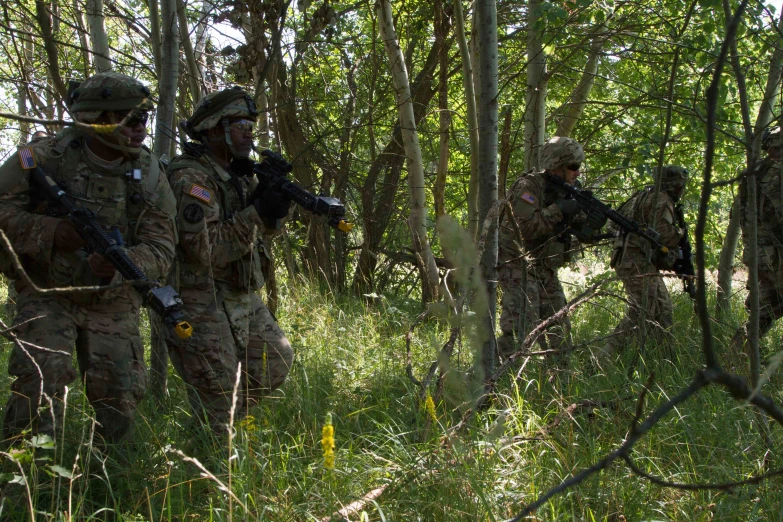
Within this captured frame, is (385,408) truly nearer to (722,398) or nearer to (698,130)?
(722,398)

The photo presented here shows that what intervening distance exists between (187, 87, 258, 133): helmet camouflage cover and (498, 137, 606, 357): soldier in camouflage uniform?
1920mm

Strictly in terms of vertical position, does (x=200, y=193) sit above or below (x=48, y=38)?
below

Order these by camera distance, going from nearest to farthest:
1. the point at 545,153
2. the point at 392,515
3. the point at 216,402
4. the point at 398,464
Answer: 1. the point at 392,515
2. the point at 398,464
3. the point at 216,402
4. the point at 545,153

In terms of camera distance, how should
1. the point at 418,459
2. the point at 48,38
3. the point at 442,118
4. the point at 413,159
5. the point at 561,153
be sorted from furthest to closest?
the point at 442,118, the point at 413,159, the point at 561,153, the point at 48,38, the point at 418,459

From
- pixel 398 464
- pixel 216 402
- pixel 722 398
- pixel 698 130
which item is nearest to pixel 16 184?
pixel 216 402

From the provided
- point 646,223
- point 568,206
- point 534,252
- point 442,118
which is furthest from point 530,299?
point 442,118

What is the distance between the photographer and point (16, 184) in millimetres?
2980

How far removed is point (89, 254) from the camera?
296cm

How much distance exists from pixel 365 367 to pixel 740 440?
2258 mm

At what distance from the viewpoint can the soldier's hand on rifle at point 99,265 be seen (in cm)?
290

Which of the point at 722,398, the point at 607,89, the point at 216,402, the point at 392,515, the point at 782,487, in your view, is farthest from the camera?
the point at 607,89

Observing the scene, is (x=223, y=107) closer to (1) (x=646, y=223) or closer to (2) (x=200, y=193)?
(2) (x=200, y=193)

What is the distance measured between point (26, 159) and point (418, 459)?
194 centimetres

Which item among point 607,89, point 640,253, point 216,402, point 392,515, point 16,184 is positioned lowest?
point 392,515
